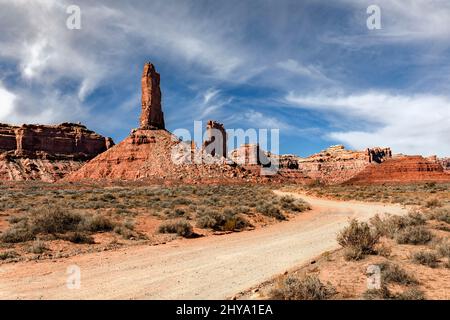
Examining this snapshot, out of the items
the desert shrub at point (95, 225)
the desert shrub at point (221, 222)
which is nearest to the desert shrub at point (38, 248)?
the desert shrub at point (95, 225)

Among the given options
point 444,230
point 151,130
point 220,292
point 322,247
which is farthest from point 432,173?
point 220,292

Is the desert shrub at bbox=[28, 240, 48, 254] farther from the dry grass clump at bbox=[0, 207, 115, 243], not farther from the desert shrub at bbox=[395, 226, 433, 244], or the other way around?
the desert shrub at bbox=[395, 226, 433, 244]

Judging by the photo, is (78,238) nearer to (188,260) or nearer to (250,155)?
(188,260)

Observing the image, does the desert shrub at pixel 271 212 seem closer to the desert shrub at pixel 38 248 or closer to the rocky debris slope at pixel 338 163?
the desert shrub at pixel 38 248

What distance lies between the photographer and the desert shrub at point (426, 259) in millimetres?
8445

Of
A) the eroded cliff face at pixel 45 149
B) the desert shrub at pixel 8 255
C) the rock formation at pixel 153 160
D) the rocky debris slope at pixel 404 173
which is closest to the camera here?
the desert shrub at pixel 8 255

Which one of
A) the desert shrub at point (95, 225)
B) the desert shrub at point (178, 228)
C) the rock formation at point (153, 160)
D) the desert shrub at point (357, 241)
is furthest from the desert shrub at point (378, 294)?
the rock formation at point (153, 160)

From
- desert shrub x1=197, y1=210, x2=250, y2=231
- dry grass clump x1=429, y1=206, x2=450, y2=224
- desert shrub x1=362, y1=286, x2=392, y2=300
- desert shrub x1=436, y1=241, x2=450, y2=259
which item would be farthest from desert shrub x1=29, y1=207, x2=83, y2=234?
dry grass clump x1=429, y1=206, x2=450, y2=224

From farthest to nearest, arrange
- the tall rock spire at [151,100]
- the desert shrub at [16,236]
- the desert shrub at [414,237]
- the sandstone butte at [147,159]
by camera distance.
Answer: the tall rock spire at [151,100], the sandstone butte at [147,159], the desert shrub at [16,236], the desert shrub at [414,237]

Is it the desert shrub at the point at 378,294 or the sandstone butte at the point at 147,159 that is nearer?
the desert shrub at the point at 378,294

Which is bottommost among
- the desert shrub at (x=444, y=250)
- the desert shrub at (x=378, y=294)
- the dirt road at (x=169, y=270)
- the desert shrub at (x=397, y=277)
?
the dirt road at (x=169, y=270)

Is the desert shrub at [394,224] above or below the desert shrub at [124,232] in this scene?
above

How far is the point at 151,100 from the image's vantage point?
8600 centimetres
